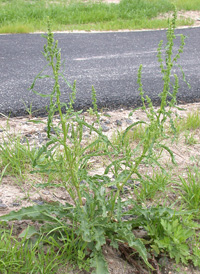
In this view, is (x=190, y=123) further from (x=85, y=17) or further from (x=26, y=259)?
(x=85, y=17)

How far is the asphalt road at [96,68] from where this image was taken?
13.9ft

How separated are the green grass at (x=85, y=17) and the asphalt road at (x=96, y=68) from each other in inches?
28.1

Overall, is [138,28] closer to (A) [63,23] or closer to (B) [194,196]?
(A) [63,23]

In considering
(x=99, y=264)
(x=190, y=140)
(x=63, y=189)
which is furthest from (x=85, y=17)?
(x=99, y=264)

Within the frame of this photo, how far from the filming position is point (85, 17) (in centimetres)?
948

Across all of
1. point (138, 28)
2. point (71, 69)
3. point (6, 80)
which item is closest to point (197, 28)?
point (138, 28)

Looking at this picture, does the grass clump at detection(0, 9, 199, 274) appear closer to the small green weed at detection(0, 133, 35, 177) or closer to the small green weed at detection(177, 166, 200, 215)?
the small green weed at detection(177, 166, 200, 215)

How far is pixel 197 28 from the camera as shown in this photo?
9.38m

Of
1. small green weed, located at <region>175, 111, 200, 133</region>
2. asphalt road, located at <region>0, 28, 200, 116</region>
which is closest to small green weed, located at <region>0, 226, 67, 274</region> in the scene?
asphalt road, located at <region>0, 28, 200, 116</region>

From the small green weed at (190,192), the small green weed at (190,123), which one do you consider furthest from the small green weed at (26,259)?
the small green weed at (190,123)

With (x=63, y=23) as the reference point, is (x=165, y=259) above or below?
below

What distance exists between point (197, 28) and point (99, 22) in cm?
287

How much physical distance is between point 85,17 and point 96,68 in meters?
4.61

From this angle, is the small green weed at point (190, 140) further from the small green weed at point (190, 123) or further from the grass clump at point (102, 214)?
the grass clump at point (102, 214)
